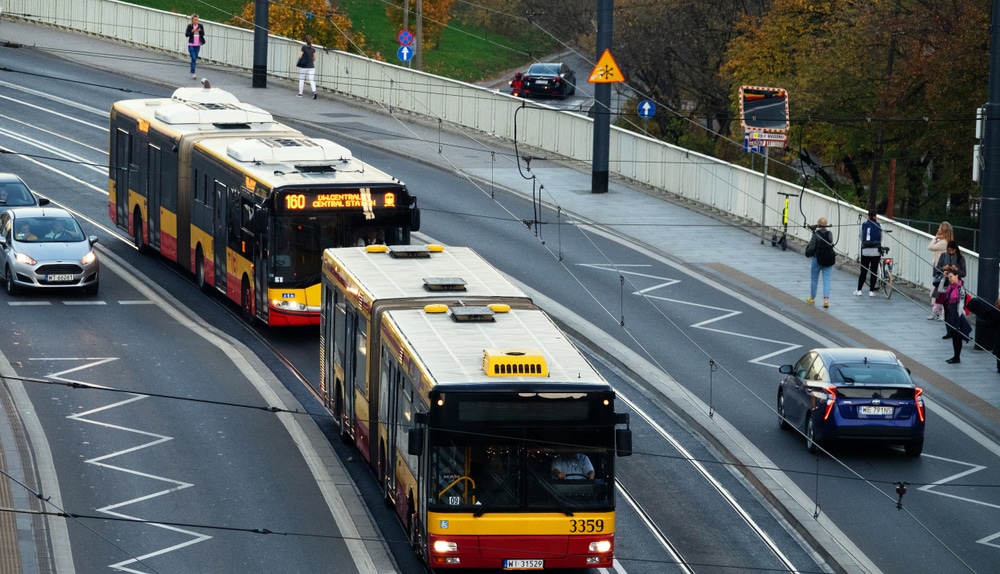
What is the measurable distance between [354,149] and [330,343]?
21.9 m

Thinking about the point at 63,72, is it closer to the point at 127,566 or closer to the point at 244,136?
the point at 244,136

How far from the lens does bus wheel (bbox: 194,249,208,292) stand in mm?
30734

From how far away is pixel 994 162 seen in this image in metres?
28.4

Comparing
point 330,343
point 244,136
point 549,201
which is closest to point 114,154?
point 244,136

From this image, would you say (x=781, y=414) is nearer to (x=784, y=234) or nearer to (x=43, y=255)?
(x=784, y=234)

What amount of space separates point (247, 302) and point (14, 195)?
28.6 ft

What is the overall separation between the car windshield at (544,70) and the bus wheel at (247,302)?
46922mm

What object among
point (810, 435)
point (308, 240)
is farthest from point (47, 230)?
point (810, 435)

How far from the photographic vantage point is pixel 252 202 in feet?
88.8

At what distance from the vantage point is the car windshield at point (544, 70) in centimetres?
7412

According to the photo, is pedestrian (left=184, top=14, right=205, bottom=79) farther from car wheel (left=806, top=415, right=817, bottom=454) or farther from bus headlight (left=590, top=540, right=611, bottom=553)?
bus headlight (left=590, top=540, right=611, bottom=553)

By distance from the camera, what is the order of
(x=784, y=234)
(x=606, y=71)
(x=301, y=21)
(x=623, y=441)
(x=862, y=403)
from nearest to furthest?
(x=623, y=441), (x=862, y=403), (x=784, y=234), (x=606, y=71), (x=301, y=21)

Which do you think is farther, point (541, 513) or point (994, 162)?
point (994, 162)

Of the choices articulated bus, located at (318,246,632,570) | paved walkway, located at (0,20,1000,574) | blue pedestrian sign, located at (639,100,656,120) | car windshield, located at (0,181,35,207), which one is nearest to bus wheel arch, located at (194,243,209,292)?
Answer: car windshield, located at (0,181,35,207)
